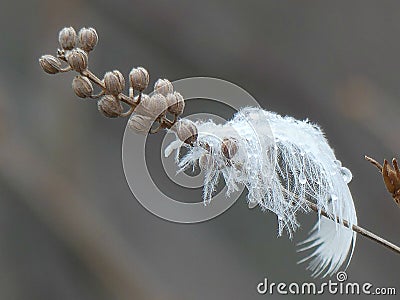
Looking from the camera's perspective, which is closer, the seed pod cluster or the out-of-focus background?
the seed pod cluster

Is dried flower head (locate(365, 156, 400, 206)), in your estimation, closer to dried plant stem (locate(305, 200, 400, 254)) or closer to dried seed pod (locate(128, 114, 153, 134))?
dried plant stem (locate(305, 200, 400, 254))

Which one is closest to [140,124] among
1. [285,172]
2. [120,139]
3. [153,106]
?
[153,106]

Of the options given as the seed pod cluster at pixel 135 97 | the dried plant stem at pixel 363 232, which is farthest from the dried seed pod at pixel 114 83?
the dried plant stem at pixel 363 232

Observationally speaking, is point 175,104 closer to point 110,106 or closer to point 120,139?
point 110,106

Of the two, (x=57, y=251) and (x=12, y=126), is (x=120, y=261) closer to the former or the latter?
(x=57, y=251)

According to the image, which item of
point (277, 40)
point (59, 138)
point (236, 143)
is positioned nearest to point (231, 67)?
point (277, 40)

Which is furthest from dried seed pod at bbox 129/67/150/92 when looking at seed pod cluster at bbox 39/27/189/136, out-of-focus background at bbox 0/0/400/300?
out-of-focus background at bbox 0/0/400/300
